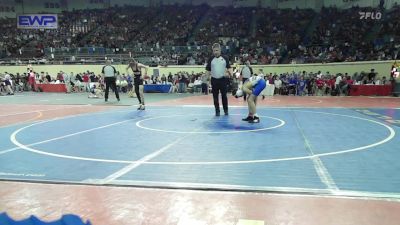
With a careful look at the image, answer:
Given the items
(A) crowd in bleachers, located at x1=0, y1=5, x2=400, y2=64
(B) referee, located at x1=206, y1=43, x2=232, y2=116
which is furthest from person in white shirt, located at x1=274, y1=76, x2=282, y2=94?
(B) referee, located at x1=206, y1=43, x2=232, y2=116

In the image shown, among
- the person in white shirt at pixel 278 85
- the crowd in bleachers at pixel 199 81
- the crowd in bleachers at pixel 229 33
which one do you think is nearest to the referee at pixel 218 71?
the crowd in bleachers at pixel 199 81

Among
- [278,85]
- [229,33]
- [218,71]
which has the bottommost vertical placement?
[278,85]

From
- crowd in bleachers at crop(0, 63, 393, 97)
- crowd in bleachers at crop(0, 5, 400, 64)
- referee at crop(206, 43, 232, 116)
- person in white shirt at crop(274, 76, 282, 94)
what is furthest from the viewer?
crowd in bleachers at crop(0, 5, 400, 64)

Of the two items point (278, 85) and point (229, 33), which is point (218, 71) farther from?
point (229, 33)

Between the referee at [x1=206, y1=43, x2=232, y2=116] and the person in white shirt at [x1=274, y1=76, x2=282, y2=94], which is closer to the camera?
the referee at [x1=206, y1=43, x2=232, y2=116]

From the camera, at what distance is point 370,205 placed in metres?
4.03

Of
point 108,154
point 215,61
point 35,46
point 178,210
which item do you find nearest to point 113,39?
point 35,46

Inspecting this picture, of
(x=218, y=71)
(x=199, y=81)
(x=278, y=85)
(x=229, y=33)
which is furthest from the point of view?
(x=229, y=33)

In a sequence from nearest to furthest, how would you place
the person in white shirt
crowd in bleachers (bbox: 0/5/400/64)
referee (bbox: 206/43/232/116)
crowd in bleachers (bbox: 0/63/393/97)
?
referee (bbox: 206/43/232/116), crowd in bleachers (bbox: 0/63/393/97), the person in white shirt, crowd in bleachers (bbox: 0/5/400/64)

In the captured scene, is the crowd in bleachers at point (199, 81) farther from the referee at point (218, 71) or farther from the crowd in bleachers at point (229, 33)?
the referee at point (218, 71)

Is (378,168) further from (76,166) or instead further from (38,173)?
(38,173)

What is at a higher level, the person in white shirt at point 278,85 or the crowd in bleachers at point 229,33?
the crowd in bleachers at point 229,33

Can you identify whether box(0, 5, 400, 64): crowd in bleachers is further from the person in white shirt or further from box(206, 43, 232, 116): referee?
box(206, 43, 232, 116): referee

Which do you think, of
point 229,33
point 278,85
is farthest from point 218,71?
point 229,33
